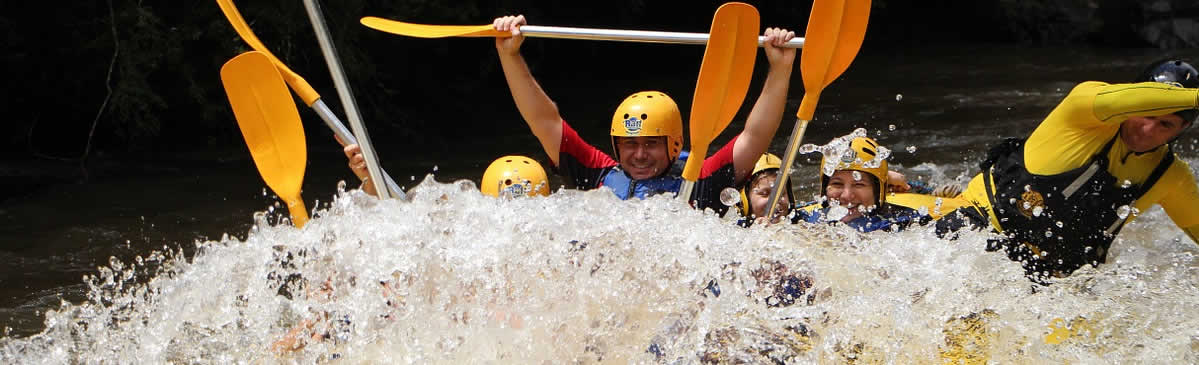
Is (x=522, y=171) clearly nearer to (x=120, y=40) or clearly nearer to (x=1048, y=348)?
(x=1048, y=348)

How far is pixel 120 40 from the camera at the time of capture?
6328 millimetres

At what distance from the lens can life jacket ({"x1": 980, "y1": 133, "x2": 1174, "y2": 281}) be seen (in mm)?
3258

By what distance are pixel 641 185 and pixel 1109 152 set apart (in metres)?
1.47

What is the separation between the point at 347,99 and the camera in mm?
3498

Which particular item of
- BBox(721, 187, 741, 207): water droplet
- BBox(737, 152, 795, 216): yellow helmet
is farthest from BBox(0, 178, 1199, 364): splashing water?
BBox(737, 152, 795, 216): yellow helmet

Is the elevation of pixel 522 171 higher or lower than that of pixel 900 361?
higher

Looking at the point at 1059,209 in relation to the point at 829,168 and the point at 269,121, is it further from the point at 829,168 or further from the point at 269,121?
the point at 269,121

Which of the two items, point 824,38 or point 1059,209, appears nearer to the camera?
point 1059,209

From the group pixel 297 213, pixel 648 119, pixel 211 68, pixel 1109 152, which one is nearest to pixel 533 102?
pixel 648 119

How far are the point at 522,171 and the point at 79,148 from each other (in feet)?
15.1

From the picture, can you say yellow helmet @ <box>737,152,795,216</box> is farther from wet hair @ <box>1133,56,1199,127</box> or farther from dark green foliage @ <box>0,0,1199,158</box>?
dark green foliage @ <box>0,0,1199,158</box>

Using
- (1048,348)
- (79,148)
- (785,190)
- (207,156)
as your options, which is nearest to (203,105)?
(207,156)

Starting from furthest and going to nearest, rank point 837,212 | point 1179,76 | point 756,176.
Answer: point 756,176 → point 837,212 → point 1179,76

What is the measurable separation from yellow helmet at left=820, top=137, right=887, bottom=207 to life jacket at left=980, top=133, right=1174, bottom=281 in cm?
36
